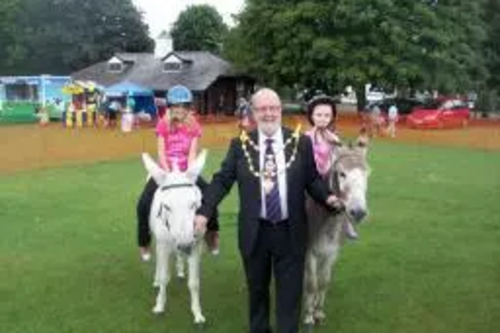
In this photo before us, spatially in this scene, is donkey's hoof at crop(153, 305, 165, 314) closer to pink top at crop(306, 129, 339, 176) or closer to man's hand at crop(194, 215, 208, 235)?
man's hand at crop(194, 215, 208, 235)

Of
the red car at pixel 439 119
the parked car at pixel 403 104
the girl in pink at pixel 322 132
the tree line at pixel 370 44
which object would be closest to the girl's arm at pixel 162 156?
the girl in pink at pixel 322 132

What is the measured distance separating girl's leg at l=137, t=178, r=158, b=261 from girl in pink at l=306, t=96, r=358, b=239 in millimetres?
2064

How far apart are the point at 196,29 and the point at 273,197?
8017cm

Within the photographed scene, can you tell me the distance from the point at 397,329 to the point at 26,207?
10052mm

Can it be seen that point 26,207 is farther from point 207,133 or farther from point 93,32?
point 93,32

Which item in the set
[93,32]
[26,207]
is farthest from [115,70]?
[26,207]

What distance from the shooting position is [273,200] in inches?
263

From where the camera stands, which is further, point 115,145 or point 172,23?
point 172,23

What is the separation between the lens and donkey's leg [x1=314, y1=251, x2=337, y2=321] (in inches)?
308

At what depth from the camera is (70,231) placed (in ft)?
43.9

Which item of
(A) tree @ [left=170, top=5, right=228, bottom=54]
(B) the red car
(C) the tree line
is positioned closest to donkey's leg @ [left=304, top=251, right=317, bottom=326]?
(C) the tree line

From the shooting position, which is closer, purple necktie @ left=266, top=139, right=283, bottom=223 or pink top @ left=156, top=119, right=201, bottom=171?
purple necktie @ left=266, top=139, right=283, bottom=223

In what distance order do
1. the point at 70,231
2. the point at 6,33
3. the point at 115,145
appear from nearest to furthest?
the point at 70,231
the point at 115,145
the point at 6,33

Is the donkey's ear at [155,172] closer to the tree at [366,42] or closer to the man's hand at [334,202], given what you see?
the man's hand at [334,202]
